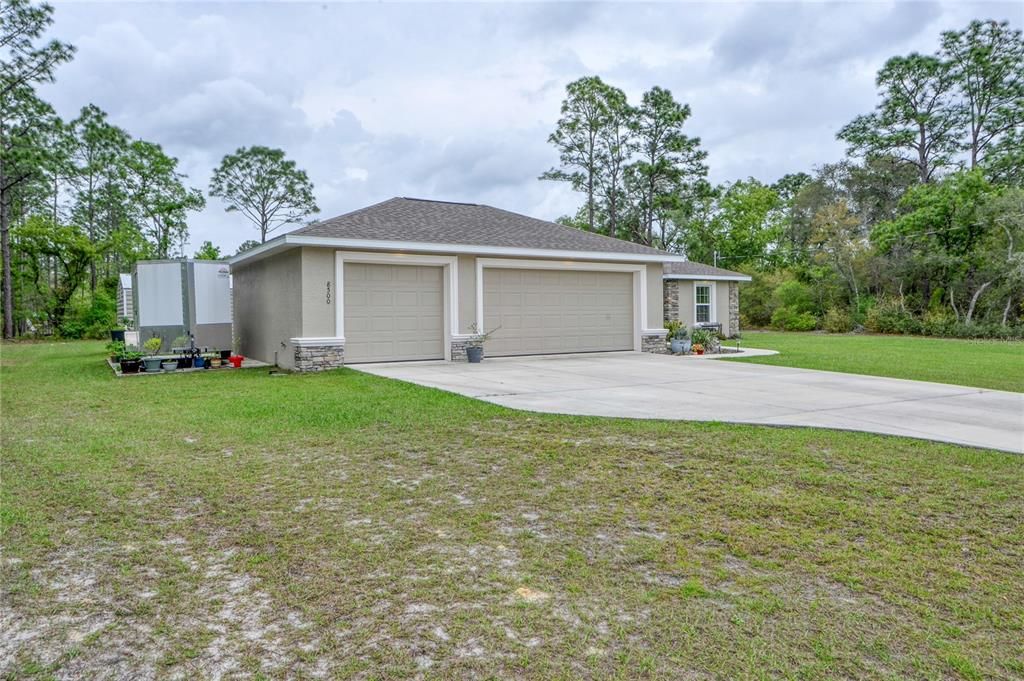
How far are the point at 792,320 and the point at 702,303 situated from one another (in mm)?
7584

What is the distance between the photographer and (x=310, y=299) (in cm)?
1150

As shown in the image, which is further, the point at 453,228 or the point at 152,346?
the point at 453,228

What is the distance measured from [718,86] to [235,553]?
63.3 ft

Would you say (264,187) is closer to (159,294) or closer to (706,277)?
(159,294)

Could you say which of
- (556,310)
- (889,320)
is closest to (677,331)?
(556,310)

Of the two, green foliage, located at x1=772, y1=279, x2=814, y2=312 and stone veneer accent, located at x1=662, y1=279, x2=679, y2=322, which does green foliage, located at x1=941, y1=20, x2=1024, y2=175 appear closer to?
green foliage, located at x1=772, y1=279, x2=814, y2=312

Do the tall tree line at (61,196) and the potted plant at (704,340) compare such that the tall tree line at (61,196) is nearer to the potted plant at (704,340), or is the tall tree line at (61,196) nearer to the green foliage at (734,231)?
the potted plant at (704,340)

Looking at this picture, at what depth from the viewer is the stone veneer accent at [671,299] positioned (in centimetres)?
2000

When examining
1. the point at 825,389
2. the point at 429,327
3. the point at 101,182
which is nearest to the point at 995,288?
the point at 825,389

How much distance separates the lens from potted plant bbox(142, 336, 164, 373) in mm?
11781

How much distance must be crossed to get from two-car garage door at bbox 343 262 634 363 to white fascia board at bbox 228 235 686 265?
0.50 m

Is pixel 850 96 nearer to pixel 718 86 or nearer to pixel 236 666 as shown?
pixel 718 86

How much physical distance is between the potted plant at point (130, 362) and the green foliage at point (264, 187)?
3024 cm

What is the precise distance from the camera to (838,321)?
2522 cm
